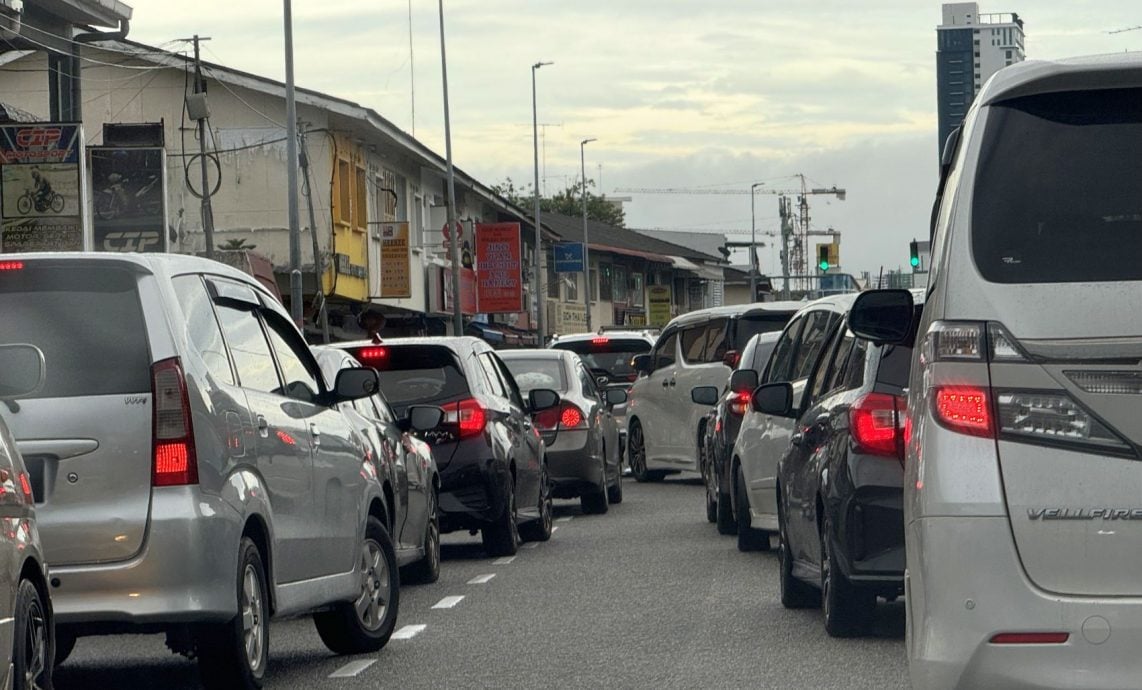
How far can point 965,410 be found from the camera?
5.07m

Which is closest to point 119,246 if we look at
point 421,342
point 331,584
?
point 421,342

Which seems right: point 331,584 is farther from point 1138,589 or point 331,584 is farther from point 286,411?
point 1138,589

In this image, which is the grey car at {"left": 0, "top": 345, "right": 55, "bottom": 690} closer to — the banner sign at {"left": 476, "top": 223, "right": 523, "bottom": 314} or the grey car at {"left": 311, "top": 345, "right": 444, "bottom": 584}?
the grey car at {"left": 311, "top": 345, "right": 444, "bottom": 584}

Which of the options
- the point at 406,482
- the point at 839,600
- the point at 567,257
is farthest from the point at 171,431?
the point at 567,257

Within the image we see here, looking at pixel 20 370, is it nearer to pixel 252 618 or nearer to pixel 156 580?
pixel 156 580

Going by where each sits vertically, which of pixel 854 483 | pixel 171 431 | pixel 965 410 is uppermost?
pixel 965 410

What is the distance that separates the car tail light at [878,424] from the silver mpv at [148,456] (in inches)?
101

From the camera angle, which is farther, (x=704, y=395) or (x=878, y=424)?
(x=704, y=395)

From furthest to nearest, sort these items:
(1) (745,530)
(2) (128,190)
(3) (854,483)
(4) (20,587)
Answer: (2) (128,190) → (1) (745,530) → (3) (854,483) → (4) (20,587)

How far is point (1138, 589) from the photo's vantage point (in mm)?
4844

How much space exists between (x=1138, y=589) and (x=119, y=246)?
2979cm

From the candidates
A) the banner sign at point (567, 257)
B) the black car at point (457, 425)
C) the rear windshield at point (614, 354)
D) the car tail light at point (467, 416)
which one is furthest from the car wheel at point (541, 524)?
the banner sign at point (567, 257)

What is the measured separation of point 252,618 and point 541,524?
8.84 meters

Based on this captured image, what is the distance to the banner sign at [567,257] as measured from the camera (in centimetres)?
7538
